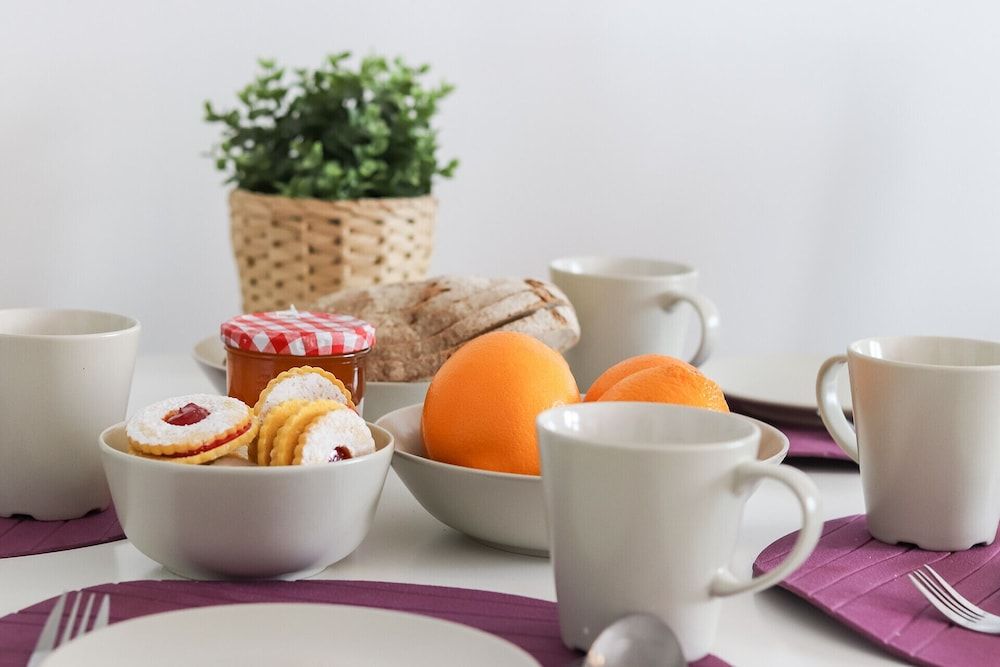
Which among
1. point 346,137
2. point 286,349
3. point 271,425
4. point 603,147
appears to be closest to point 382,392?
point 286,349

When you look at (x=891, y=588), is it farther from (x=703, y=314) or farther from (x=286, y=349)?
(x=703, y=314)

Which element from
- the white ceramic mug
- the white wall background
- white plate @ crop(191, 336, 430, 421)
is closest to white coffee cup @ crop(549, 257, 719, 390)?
white plate @ crop(191, 336, 430, 421)

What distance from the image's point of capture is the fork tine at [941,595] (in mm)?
650

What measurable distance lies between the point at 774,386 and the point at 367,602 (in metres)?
0.68

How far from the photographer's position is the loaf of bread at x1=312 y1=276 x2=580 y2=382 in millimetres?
1084

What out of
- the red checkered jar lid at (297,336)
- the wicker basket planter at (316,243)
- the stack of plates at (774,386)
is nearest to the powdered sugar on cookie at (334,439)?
the red checkered jar lid at (297,336)

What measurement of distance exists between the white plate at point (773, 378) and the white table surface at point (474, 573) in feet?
0.76

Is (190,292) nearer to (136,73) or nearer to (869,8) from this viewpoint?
(136,73)

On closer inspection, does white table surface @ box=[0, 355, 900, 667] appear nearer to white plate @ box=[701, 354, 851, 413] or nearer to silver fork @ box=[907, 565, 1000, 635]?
silver fork @ box=[907, 565, 1000, 635]

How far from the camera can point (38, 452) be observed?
77 centimetres

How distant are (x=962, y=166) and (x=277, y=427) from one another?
6.51 feet

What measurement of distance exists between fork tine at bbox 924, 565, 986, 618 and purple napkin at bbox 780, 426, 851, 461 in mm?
262

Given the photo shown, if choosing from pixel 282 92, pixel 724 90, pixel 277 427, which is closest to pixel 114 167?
pixel 282 92

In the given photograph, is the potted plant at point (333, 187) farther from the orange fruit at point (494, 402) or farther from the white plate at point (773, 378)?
the orange fruit at point (494, 402)
